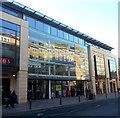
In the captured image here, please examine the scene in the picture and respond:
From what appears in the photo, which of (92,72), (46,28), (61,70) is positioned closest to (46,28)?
(46,28)

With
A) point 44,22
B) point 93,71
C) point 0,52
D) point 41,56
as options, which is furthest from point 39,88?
point 93,71

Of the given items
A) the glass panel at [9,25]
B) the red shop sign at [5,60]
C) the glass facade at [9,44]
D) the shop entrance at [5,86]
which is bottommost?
the shop entrance at [5,86]

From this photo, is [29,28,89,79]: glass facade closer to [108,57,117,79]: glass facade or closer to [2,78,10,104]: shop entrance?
[2,78,10,104]: shop entrance

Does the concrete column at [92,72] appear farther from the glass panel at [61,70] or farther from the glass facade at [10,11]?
the glass facade at [10,11]

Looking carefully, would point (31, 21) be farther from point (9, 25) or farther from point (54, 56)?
point (54, 56)

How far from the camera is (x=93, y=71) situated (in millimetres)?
37750

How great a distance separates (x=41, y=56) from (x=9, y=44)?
257 inches

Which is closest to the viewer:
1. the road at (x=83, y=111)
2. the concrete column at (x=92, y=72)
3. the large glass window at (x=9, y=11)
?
the road at (x=83, y=111)

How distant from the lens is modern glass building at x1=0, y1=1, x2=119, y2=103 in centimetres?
2027

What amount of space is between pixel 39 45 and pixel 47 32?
11.9 feet

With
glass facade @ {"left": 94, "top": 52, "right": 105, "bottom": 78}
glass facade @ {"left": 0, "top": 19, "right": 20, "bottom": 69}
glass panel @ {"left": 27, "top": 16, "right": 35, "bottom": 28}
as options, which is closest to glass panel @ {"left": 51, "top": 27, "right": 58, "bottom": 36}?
glass panel @ {"left": 27, "top": 16, "right": 35, "bottom": 28}

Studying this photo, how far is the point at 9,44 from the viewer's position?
774 inches

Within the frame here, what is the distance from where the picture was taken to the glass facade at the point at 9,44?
742 inches

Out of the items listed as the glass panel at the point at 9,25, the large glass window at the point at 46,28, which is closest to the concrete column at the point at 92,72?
the large glass window at the point at 46,28
